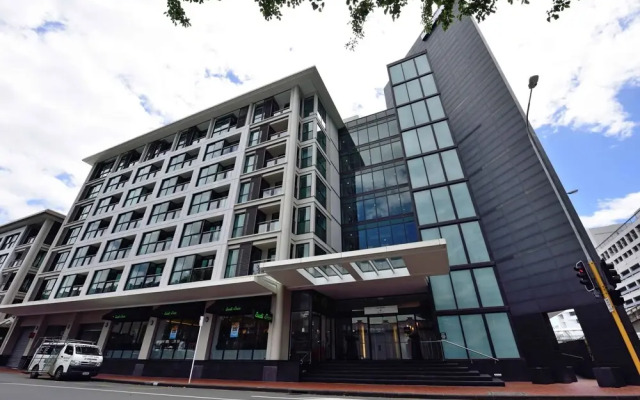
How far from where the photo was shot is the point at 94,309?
23.1m

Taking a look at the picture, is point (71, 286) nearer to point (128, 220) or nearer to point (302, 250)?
point (128, 220)

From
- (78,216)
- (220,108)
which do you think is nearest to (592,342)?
(220,108)

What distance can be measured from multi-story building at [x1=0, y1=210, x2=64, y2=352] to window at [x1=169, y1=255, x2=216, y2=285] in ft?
80.4

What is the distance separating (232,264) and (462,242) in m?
14.2

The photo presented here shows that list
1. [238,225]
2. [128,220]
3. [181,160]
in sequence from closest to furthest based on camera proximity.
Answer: [238,225] → [128,220] → [181,160]

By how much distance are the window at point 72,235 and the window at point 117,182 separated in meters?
4.59

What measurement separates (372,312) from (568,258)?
11.4m

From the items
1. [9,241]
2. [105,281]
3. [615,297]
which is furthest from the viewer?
[9,241]

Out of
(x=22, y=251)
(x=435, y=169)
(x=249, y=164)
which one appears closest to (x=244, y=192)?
(x=249, y=164)

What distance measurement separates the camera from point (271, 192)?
2097 cm

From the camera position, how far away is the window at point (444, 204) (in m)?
18.8

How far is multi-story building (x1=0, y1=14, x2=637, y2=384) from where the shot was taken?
15.7 m

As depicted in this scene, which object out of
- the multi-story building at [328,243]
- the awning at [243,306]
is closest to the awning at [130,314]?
the multi-story building at [328,243]

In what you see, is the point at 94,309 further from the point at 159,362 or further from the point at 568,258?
the point at 568,258
